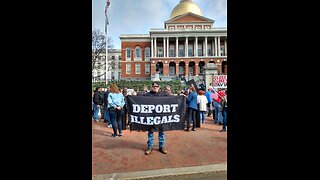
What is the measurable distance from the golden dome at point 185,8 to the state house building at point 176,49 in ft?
13.5

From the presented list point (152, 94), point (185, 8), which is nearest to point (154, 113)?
point (152, 94)

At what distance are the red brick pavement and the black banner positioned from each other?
0.73m

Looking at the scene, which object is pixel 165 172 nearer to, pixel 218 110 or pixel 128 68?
pixel 218 110

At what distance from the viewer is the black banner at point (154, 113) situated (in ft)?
19.6

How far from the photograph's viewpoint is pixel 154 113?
6039 millimetres

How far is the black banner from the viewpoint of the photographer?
5969 mm

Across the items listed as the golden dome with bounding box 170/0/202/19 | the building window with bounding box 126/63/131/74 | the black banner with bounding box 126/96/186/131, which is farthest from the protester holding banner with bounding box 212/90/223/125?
the golden dome with bounding box 170/0/202/19

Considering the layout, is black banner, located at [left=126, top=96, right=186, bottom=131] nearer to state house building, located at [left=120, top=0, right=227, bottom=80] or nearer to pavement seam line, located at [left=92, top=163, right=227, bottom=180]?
pavement seam line, located at [left=92, top=163, right=227, bottom=180]

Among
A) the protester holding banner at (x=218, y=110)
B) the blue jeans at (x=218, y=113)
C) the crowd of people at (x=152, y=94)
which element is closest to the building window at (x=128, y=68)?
the crowd of people at (x=152, y=94)

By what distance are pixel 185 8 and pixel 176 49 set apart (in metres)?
15.9
